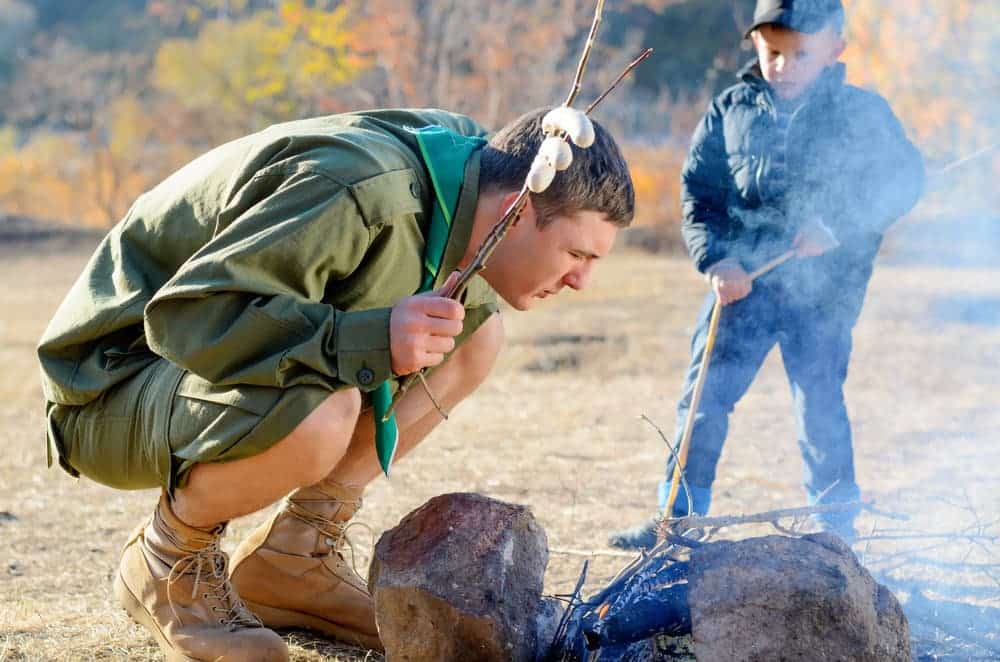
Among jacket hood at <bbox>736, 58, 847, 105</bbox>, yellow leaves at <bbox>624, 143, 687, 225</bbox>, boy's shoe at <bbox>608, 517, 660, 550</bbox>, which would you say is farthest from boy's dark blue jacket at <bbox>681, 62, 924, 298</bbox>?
yellow leaves at <bbox>624, 143, 687, 225</bbox>

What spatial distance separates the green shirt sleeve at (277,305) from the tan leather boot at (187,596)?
42 cm

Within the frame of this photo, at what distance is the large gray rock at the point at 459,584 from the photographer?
2.16m

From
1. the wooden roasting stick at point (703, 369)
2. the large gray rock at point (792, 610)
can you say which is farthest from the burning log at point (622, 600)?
the wooden roasting stick at point (703, 369)

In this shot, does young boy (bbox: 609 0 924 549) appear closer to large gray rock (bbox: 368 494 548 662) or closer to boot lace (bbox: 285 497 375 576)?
boot lace (bbox: 285 497 375 576)

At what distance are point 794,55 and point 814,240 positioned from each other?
1.85ft

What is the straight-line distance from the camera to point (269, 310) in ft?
6.71

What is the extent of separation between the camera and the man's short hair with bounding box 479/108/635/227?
2.18 m

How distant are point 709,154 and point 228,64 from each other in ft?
45.9

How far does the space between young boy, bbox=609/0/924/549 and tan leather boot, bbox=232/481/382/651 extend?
3.60ft

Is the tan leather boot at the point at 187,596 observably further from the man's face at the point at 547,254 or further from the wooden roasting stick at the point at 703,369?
the wooden roasting stick at the point at 703,369

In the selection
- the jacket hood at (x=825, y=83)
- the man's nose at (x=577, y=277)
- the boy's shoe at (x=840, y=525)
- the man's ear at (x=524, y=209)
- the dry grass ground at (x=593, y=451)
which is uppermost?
the jacket hood at (x=825, y=83)

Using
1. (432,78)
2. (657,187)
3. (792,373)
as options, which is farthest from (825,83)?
(657,187)

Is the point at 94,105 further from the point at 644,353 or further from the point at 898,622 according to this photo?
the point at 898,622

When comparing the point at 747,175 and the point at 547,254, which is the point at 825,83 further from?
the point at 547,254
